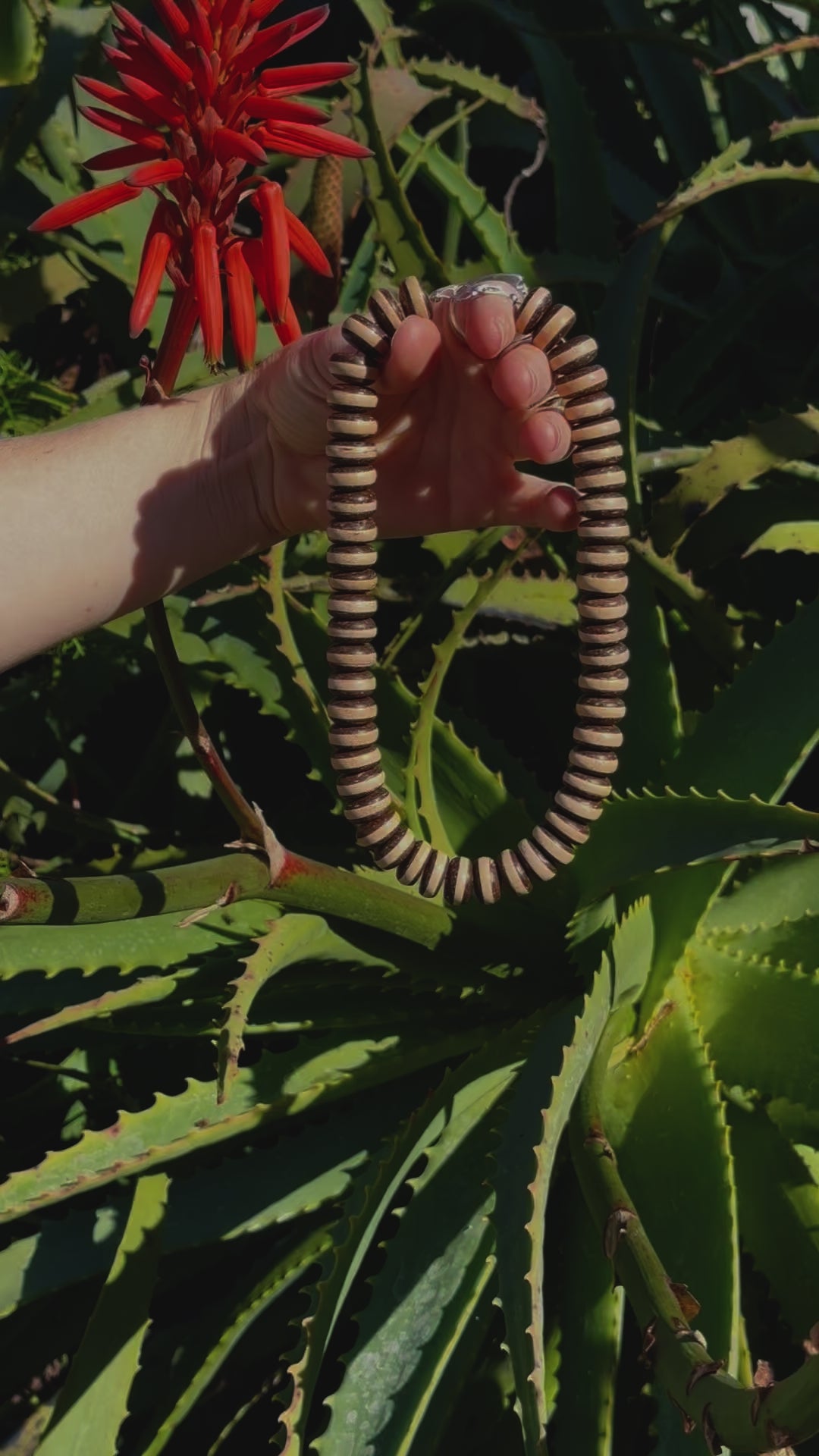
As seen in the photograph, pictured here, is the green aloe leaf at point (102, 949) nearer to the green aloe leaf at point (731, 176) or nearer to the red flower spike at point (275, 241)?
the red flower spike at point (275, 241)

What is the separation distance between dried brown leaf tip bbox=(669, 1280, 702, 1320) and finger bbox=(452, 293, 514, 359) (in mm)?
532

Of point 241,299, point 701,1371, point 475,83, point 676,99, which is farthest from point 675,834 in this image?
point 676,99

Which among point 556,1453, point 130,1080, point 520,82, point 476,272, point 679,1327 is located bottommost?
point 556,1453

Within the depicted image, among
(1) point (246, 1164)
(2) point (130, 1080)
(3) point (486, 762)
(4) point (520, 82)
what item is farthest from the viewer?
(4) point (520, 82)

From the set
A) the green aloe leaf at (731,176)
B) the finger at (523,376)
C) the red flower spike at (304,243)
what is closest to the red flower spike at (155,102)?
the red flower spike at (304,243)

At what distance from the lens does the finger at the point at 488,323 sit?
2.20 feet

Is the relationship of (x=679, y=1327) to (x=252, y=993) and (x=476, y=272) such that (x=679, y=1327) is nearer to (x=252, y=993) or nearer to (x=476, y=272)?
(x=252, y=993)

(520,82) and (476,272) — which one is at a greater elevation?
(520,82)

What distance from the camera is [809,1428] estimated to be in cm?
48

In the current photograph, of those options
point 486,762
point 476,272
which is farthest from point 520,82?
point 486,762

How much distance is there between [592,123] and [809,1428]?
1316mm

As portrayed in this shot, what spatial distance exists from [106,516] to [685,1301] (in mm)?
627

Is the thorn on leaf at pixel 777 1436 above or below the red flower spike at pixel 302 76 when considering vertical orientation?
below

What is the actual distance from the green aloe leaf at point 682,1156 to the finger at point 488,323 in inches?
22.4
